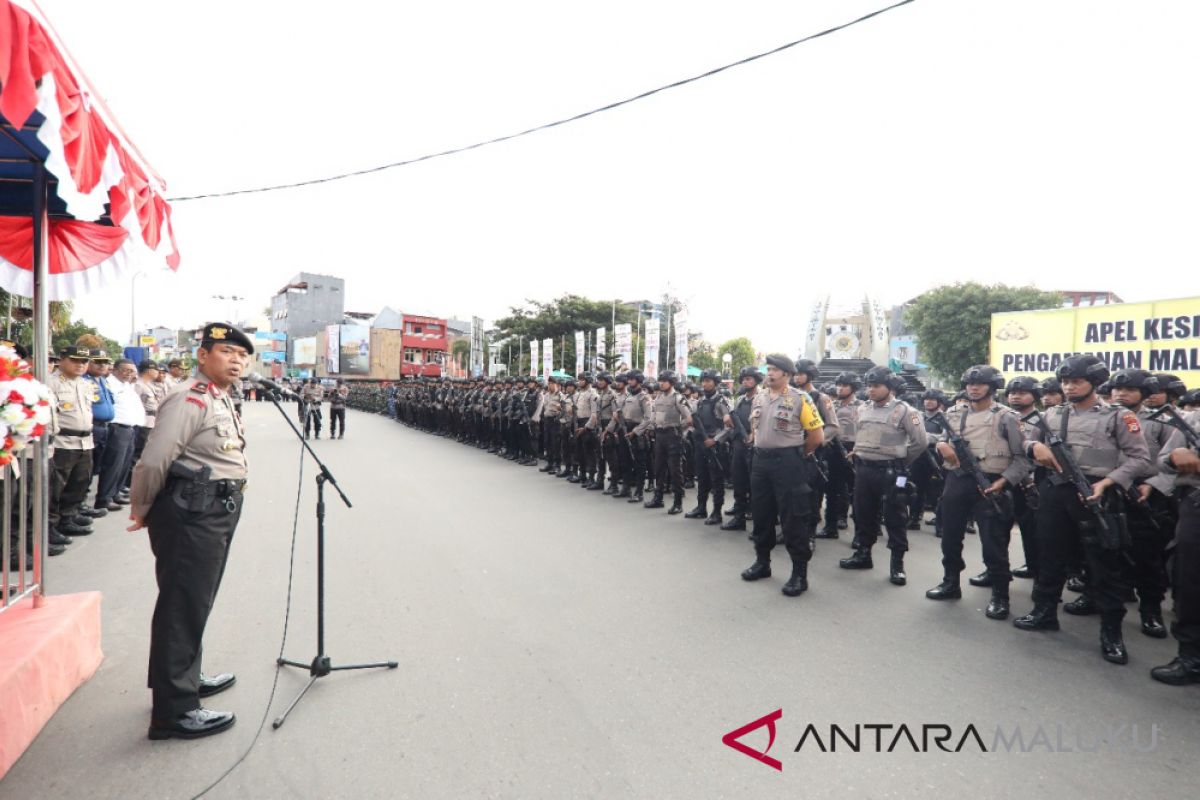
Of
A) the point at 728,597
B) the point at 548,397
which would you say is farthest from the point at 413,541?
the point at 548,397

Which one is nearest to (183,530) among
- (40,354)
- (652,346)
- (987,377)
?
(40,354)

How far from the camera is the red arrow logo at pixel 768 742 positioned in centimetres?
261

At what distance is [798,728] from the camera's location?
285 centimetres

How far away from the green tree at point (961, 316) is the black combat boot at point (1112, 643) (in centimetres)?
3228

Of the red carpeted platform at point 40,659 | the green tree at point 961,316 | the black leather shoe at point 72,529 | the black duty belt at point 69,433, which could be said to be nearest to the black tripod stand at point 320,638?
the red carpeted platform at point 40,659

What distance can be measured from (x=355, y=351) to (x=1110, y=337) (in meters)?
60.3

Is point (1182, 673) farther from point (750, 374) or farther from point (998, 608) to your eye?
point (750, 374)

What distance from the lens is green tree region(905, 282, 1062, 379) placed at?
31.6 m

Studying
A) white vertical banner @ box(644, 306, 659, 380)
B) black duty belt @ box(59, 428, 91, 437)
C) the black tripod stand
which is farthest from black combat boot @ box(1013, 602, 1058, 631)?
white vertical banner @ box(644, 306, 659, 380)

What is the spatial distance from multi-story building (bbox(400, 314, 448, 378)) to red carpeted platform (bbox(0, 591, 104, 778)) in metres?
60.0

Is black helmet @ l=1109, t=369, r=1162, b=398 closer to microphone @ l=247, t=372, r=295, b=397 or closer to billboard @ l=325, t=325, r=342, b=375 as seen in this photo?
microphone @ l=247, t=372, r=295, b=397

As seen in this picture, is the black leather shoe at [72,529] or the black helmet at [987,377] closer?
the black helmet at [987,377]

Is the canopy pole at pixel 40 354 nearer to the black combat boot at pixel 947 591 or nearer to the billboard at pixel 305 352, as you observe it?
the black combat boot at pixel 947 591

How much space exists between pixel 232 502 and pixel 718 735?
253 cm
